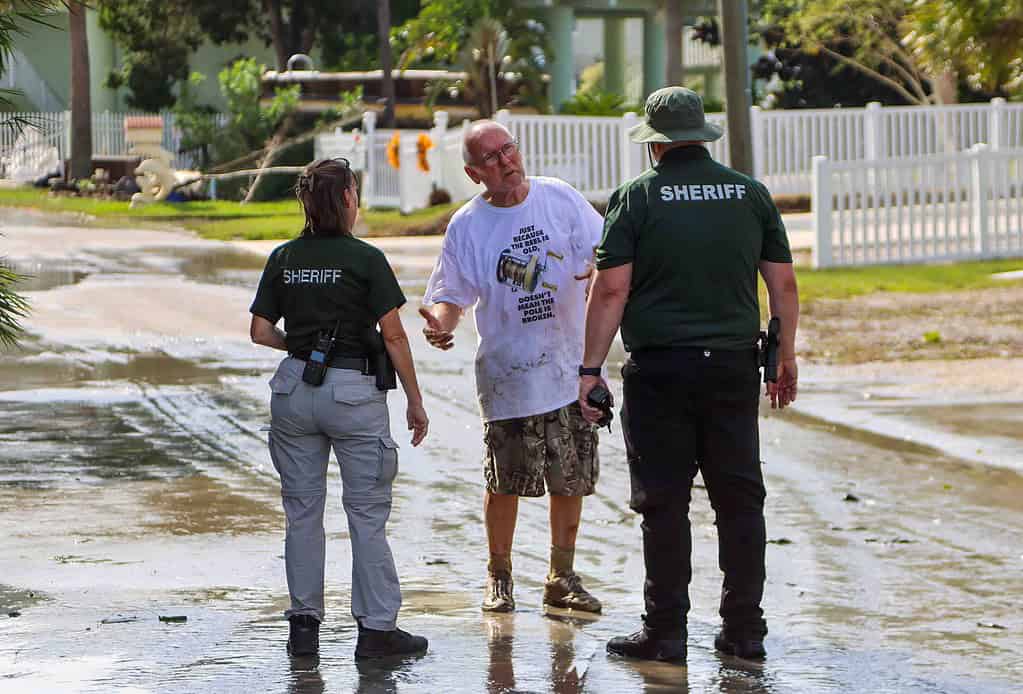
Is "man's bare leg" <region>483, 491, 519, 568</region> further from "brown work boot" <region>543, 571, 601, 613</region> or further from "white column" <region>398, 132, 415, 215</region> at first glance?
"white column" <region>398, 132, 415, 215</region>

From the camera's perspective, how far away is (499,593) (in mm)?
7004

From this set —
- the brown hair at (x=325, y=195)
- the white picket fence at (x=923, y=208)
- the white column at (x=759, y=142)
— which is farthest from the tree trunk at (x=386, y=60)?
the brown hair at (x=325, y=195)

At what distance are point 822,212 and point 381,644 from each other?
1481 cm

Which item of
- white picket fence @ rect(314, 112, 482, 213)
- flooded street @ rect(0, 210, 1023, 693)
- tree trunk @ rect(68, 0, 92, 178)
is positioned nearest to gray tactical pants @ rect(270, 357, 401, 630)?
flooded street @ rect(0, 210, 1023, 693)

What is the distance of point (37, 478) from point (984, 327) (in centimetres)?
891

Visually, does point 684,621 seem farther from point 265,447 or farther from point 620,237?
point 265,447

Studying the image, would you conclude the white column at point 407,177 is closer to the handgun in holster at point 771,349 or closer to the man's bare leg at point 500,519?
the man's bare leg at point 500,519

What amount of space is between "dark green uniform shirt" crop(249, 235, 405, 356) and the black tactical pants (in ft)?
2.90

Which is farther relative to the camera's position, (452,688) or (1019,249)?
(1019,249)

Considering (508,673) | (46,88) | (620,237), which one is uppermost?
(46,88)

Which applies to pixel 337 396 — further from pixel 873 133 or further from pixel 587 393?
pixel 873 133

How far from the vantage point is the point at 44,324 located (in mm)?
17062

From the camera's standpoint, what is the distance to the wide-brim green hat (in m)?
6.14

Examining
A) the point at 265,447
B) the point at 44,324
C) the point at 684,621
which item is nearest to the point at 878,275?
the point at 44,324
